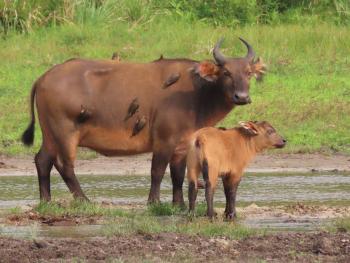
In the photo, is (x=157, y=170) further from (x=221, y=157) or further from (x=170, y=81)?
(x=221, y=157)

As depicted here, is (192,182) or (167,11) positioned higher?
(192,182)

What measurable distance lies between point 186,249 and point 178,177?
11.0 ft

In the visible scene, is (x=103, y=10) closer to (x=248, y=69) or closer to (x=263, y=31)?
(x=263, y=31)

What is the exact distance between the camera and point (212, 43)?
65.8 ft

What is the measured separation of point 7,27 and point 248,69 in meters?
9.62

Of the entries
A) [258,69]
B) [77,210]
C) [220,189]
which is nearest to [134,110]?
[258,69]

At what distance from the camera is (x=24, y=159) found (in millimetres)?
15625

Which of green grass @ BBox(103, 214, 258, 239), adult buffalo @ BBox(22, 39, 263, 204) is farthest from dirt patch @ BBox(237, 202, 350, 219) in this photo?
green grass @ BBox(103, 214, 258, 239)

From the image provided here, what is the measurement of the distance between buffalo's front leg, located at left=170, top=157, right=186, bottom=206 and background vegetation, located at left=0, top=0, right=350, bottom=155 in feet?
13.8

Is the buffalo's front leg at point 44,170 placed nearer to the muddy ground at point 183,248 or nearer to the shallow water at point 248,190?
the shallow water at point 248,190

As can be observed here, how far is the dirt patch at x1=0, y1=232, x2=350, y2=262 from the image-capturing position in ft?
27.9

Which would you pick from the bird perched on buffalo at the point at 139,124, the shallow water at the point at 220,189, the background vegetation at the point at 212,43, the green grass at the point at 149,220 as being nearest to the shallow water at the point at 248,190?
the shallow water at the point at 220,189

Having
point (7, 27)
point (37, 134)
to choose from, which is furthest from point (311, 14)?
point (37, 134)

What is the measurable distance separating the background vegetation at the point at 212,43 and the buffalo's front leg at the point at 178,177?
13.8 feet
